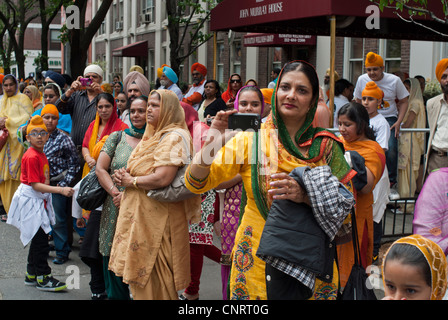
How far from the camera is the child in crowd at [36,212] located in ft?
20.0

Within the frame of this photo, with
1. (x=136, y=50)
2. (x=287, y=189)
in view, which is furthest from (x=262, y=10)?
(x=136, y=50)

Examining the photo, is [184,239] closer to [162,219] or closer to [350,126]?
[162,219]

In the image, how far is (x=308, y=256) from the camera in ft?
9.75

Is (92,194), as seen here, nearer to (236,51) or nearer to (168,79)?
(168,79)

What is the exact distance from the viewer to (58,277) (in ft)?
22.1

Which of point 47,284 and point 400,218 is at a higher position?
point 400,218

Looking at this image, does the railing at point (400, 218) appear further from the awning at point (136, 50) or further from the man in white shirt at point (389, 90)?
the awning at point (136, 50)

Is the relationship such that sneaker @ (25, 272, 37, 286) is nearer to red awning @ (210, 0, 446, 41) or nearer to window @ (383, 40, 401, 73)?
red awning @ (210, 0, 446, 41)

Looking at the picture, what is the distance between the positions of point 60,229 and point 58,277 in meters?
0.83

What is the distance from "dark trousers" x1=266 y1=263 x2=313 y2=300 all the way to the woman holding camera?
0.42 feet

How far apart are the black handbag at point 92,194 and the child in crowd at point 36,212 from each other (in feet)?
2.36

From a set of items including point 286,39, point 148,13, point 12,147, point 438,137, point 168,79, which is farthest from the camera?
point 148,13

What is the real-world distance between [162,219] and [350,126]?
5.74ft

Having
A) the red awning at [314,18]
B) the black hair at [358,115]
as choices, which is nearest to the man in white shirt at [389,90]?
the red awning at [314,18]
